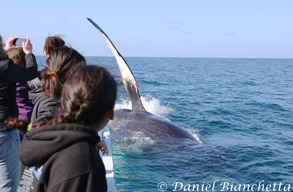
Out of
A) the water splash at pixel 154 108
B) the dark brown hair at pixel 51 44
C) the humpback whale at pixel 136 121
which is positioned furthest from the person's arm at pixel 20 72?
the water splash at pixel 154 108

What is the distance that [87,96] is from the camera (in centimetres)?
175

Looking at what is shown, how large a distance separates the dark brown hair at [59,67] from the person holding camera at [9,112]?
0.51 metres

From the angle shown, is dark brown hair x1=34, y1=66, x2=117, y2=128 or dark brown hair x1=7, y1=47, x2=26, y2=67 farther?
dark brown hair x1=7, y1=47, x2=26, y2=67

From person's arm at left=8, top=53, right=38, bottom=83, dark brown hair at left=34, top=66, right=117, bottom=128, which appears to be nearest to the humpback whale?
person's arm at left=8, top=53, right=38, bottom=83

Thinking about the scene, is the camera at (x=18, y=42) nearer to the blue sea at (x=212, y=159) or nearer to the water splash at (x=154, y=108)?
the blue sea at (x=212, y=159)

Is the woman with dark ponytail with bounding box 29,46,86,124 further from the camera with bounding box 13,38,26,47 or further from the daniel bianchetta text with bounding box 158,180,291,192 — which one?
the daniel bianchetta text with bounding box 158,180,291,192

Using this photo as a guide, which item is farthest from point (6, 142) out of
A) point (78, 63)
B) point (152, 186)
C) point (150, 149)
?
point (150, 149)

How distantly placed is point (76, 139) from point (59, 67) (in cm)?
120

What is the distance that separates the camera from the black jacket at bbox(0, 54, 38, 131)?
3043 millimetres

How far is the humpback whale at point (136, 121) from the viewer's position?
7.82m

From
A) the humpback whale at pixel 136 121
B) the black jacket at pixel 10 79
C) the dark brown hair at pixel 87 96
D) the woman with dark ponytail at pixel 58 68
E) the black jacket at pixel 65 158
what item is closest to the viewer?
the black jacket at pixel 65 158

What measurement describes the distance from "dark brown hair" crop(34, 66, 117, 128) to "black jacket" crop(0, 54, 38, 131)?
1.46 metres

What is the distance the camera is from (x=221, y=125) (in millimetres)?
12562

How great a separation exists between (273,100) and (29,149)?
19695 mm
